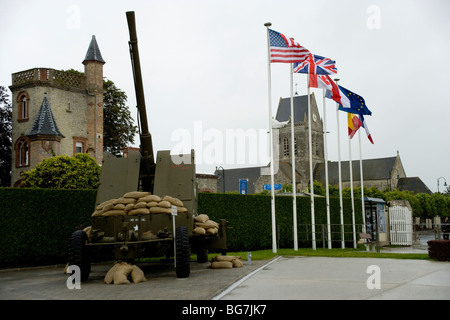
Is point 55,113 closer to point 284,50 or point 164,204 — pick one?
point 284,50

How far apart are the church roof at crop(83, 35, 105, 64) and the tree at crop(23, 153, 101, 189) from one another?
11692 mm

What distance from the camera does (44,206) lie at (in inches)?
595

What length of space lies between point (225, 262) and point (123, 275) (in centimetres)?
360

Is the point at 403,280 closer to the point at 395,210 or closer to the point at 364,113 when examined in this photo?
the point at 364,113

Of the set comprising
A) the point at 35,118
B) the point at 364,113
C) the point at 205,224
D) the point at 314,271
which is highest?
the point at 35,118

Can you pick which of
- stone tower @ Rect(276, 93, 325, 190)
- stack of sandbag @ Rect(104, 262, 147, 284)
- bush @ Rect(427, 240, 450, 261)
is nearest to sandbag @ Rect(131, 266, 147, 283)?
stack of sandbag @ Rect(104, 262, 147, 284)

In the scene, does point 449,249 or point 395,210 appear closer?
point 449,249

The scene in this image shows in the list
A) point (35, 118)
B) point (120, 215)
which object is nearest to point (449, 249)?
point (120, 215)

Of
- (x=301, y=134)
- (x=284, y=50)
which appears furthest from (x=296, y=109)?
(x=284, y=50)

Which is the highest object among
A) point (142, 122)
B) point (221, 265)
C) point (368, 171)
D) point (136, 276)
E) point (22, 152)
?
point (368, 171)

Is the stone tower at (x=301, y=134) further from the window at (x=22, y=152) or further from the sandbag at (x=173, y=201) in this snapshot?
the sandbag at (x=173, y=201)

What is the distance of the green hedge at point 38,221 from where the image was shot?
14.3m

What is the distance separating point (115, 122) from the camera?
46.2m
